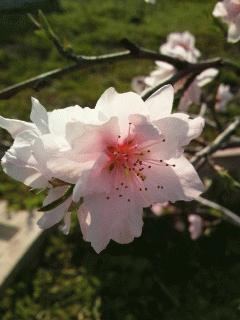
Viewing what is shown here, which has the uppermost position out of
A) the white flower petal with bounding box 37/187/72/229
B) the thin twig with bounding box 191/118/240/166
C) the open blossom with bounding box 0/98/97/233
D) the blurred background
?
the open blossom with bounding box 0/98/97/233

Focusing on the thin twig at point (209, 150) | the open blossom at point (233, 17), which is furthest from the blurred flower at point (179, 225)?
the open blossom at point (233, 17)

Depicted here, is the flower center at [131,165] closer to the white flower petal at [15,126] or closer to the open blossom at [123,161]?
the open blossom at [123,161]

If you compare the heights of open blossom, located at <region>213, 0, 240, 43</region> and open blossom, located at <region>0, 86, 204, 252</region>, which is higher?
open blossom, located at <region>213, 0, 240, 43</region>

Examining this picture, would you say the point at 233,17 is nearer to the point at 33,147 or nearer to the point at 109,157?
the point at 109,157

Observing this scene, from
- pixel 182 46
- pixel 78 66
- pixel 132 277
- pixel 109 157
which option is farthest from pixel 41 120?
pixel 132 277

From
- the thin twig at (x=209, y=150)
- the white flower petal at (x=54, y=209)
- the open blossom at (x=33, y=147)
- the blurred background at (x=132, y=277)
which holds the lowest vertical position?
the blurred background at (x=132, y=277)

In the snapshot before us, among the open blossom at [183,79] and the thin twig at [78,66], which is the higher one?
the thin twig at [78,66]

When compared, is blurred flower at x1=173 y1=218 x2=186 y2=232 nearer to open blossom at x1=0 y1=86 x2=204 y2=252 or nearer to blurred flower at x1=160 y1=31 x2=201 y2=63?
blurred flower at x1=160 y1=31 x2=201 y2=63

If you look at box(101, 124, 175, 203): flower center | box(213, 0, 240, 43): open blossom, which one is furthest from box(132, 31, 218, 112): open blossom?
box(101, 124, 175, 203): flower center

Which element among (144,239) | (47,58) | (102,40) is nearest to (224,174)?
(144,239)
